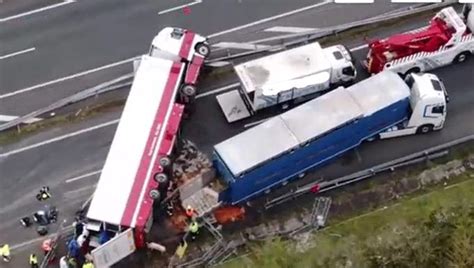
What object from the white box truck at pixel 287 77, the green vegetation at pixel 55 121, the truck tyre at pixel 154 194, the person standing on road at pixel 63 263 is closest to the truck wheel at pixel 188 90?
the white box truck at pixel 287 77

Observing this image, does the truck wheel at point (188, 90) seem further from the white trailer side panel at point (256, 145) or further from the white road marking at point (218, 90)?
the white trailer side panel at point (256, 145)

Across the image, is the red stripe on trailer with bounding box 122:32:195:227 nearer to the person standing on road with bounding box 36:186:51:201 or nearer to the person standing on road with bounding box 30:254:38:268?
the person standing on road with bounding box 30:254:38:268

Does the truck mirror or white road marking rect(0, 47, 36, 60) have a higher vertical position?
white road marking rect(0, 47, 36, 60)

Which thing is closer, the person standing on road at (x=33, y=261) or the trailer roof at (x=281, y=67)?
the person standing on road at (x=33, y=261)

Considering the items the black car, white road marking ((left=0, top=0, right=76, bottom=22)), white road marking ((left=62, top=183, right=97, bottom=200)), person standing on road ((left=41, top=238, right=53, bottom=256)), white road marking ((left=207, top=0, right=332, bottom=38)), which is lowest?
person standing on road ((left=41, top=238, right=53, bottom=256))

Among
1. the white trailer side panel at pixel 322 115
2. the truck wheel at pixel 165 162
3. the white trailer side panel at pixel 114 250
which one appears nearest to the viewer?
the white trailer side panel at pixel 114 250

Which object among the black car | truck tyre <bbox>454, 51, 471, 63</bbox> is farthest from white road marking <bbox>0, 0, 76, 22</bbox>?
truck tyre <bbox>454, 51, 471, 63</bbox>
